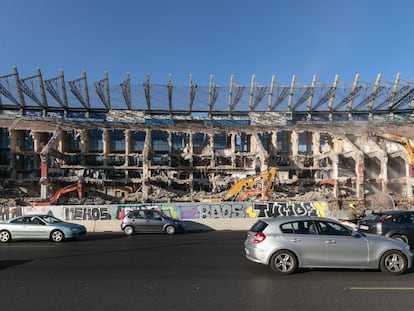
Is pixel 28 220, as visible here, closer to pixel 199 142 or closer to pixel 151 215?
pixel 151 215

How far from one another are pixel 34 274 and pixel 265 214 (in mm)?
17062

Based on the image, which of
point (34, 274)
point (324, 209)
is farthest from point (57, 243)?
point (324, 209)

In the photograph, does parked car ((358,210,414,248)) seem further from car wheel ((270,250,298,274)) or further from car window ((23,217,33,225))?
car window ((23,217,33,225))

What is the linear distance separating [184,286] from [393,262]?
4793 millimetres

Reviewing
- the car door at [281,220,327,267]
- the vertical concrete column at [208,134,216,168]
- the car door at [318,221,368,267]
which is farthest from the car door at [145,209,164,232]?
the vertical concrete column at [208,134,216,168]

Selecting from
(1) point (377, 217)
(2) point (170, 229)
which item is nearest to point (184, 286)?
(1) point (377, 217)

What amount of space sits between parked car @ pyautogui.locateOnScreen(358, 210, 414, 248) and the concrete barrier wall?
10.7 m

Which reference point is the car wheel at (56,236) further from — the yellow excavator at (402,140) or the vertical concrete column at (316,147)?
the vertical concrete column at (316,147)

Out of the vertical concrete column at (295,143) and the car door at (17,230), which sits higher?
the vertical concrete column at (295,143)

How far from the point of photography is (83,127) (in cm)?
4719

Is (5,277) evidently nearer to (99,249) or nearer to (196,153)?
(99,249)

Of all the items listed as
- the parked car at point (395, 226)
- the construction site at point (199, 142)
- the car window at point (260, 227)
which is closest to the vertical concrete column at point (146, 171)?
the construction site at point (199, 142)

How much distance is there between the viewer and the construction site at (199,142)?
133ft

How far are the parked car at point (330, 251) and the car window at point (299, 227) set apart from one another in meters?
0.08
